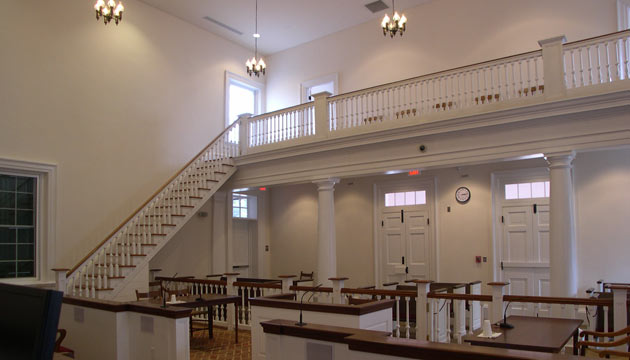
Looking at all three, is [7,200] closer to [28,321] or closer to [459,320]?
[459,320]

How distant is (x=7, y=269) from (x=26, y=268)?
0.36 metres

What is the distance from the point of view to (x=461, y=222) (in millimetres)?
11570

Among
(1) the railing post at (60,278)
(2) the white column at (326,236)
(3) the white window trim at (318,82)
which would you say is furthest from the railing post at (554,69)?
(1) the railing post at (60,278)

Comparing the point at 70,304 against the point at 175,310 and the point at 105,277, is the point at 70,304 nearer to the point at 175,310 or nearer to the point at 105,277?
the point at 175,310

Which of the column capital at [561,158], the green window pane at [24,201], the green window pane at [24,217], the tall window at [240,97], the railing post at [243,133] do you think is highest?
the tall window at [240,97]

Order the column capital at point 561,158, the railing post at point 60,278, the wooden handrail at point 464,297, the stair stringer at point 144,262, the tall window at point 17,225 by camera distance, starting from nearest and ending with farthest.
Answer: the wooden handrail at point 464,297 → the column capital at point 561,158 → the railing post at point 60,278 → the stair stringer at point 144,262 → the tall window at point 17,225

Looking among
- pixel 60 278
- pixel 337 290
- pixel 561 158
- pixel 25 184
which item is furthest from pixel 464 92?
pixel 25 184

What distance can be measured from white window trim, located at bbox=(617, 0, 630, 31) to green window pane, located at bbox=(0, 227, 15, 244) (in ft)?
43.0

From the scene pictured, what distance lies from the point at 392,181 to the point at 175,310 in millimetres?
9033

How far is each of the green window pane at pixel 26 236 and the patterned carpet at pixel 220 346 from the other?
4084 mm

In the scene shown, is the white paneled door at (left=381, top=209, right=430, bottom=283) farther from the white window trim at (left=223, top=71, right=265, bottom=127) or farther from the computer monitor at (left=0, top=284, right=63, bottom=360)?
the computer monitor at (left=0, top=284, right=63, bottom=360)

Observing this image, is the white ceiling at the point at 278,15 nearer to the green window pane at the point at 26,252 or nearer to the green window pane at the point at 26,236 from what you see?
the green window pane at the point at 26,236

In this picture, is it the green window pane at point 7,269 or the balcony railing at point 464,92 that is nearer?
the balcony railing at point 464,92

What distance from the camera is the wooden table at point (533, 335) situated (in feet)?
13.8
